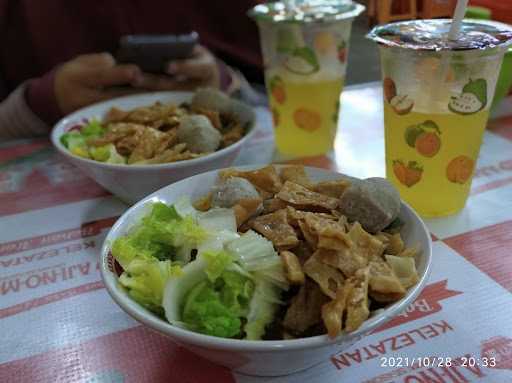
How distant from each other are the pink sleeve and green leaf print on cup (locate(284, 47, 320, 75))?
2.02ft

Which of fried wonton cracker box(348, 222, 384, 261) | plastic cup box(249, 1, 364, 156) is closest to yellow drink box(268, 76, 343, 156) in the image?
plastic cup box(249, 1, 364, 156)

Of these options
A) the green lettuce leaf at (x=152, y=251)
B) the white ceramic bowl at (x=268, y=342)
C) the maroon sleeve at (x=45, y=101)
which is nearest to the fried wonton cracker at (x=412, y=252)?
the white ceramic bowl at (x=268, y=342)

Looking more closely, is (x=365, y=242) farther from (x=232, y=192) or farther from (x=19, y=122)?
(x=19, y=122)

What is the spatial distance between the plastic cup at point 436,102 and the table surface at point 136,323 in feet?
0.21

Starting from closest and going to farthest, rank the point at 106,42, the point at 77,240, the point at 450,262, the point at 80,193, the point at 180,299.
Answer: the point at 180,299, the point at 450,262, the point at 77,240, the point at 80,193, the point at 106,42

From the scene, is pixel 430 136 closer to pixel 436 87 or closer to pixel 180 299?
pixel 436 87

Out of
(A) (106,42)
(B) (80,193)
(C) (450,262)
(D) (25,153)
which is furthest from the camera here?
(A) (106,42)

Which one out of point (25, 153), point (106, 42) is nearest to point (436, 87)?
point (25, 153)

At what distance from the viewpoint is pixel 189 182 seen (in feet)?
2.15

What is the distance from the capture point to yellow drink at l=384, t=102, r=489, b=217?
0.67 m

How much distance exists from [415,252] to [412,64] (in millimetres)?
291

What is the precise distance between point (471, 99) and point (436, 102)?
0.14 feet

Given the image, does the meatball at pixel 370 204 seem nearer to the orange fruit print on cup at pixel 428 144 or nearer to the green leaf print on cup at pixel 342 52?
the orange fruit print on cup at pixel 428 144

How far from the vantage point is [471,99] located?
0.65 meters
